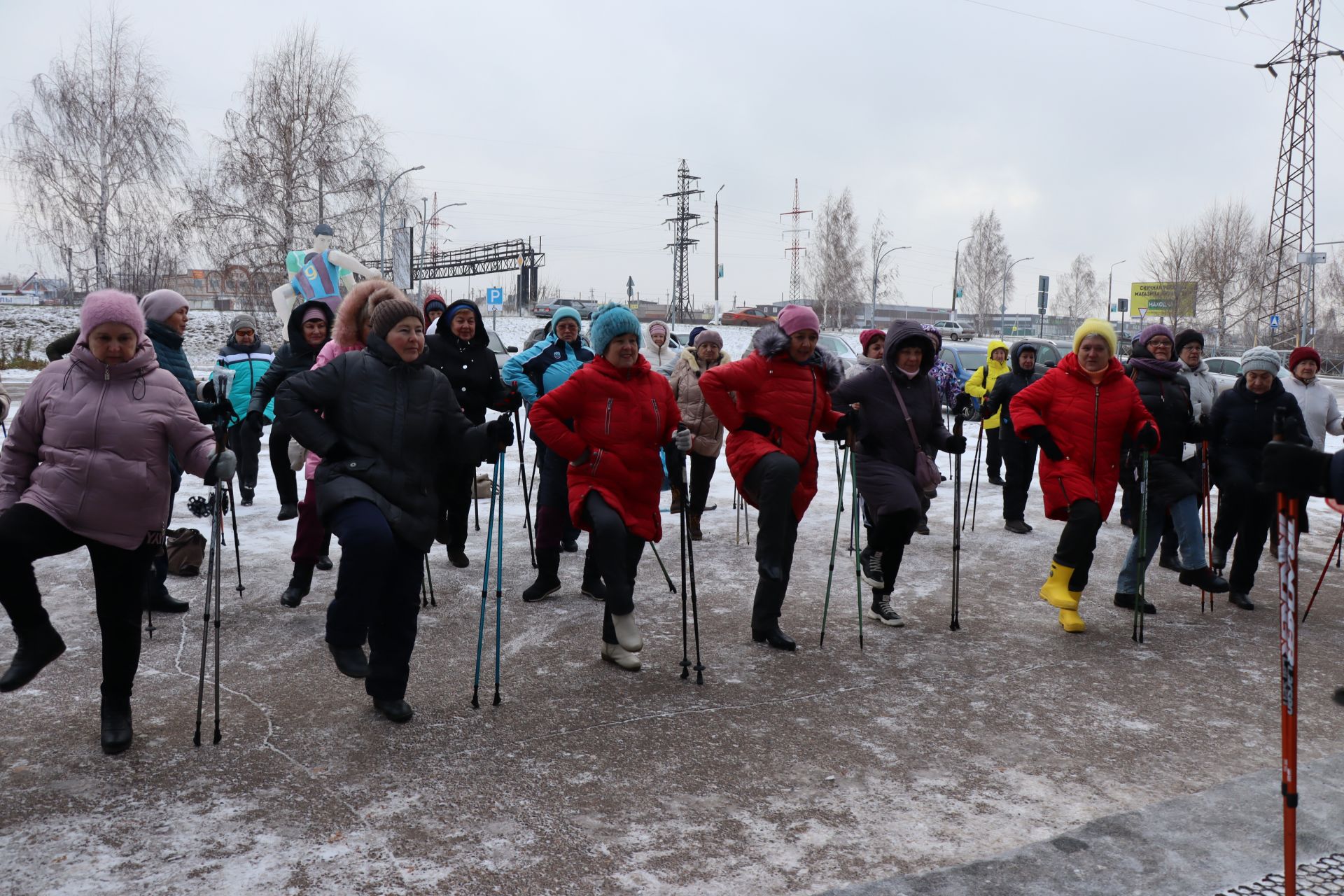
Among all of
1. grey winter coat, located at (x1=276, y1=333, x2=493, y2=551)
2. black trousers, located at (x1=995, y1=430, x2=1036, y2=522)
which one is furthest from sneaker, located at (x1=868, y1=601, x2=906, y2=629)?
black trousers, located at (x1=995, y1=430, x2=1036, y2=522)

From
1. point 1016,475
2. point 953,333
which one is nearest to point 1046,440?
point 1016,475

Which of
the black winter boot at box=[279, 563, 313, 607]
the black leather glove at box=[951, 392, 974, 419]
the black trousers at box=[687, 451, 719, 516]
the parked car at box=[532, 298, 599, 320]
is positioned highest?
the parked car at box=[532, 298, 599, 320]

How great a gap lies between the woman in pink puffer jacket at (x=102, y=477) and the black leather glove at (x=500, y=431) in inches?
41.0

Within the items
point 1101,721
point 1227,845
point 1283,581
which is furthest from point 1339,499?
point 1101,721

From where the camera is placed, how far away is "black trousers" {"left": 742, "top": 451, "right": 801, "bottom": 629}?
5.48m

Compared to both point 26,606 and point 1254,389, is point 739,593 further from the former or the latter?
point 26,606

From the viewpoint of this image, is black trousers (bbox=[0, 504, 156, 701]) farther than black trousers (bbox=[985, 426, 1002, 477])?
No

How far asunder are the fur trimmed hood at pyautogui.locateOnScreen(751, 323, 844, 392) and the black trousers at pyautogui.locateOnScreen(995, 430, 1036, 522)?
3.91m

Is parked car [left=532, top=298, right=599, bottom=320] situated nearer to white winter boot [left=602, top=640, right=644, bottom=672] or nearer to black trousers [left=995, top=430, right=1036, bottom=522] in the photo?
black trousers [left=995, top=430, right=1036, bottom=522]

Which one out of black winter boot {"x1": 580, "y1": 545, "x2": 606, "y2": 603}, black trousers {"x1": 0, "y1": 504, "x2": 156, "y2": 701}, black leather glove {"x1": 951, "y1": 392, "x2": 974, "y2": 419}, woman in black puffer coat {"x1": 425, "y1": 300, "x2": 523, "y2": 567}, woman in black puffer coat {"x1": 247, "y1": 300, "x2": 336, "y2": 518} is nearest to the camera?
black trousers {"x1": 0, "y1": 504, "x2": 156, "y2": 701}

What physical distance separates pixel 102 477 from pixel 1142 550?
211 inches

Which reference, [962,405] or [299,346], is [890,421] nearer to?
[962,405]

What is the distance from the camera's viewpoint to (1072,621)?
239 inches

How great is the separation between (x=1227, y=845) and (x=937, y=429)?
→ 10.4 feet
